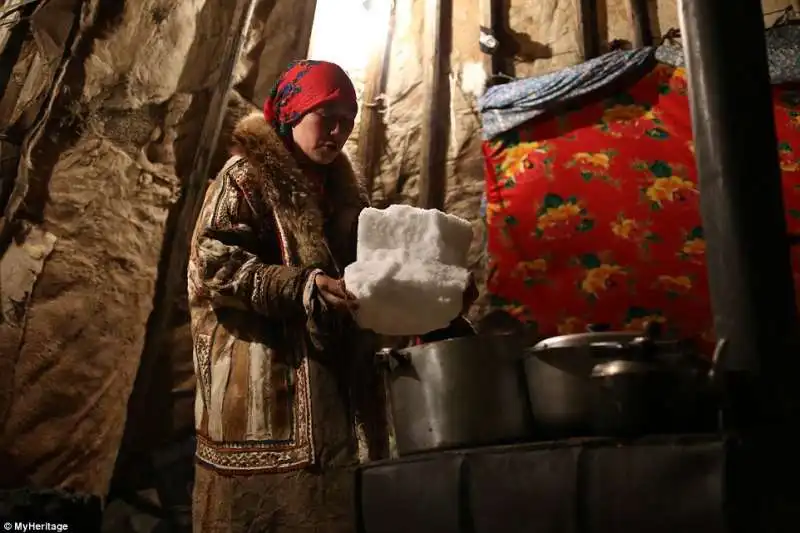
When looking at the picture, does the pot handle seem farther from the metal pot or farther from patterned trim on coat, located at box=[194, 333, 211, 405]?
patterned trim on coat, located at box=[194, 333, 211, 405]

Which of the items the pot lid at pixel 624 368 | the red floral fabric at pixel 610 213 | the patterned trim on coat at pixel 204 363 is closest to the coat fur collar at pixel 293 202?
the patterned trim on coat at pixel 204 363

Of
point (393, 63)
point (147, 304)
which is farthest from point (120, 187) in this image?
point (393, 63)

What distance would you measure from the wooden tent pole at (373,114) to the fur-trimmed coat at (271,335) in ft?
4.74

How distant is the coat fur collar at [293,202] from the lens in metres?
1.96

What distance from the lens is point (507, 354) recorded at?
1400 millimetres

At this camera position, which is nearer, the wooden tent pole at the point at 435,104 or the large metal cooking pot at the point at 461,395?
the large metal cooking pot at the point at 461,395

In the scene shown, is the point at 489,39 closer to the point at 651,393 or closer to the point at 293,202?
the point at 293,202

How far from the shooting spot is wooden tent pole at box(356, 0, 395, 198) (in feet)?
11.5

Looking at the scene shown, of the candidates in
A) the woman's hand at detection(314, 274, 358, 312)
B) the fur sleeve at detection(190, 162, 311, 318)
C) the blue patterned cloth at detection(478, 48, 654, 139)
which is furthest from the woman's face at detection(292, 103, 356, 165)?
the blue patterned cloth at detection(478, 48, 654, 139)

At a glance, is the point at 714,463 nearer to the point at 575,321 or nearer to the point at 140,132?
the point at 575,321

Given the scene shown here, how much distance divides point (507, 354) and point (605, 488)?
0.36 m

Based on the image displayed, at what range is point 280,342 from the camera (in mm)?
1890

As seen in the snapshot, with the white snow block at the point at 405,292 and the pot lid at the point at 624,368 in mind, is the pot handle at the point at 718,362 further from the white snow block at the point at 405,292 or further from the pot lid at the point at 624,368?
the white snow block at the point at 405,292

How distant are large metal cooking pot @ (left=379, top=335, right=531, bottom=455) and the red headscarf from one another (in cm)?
91
